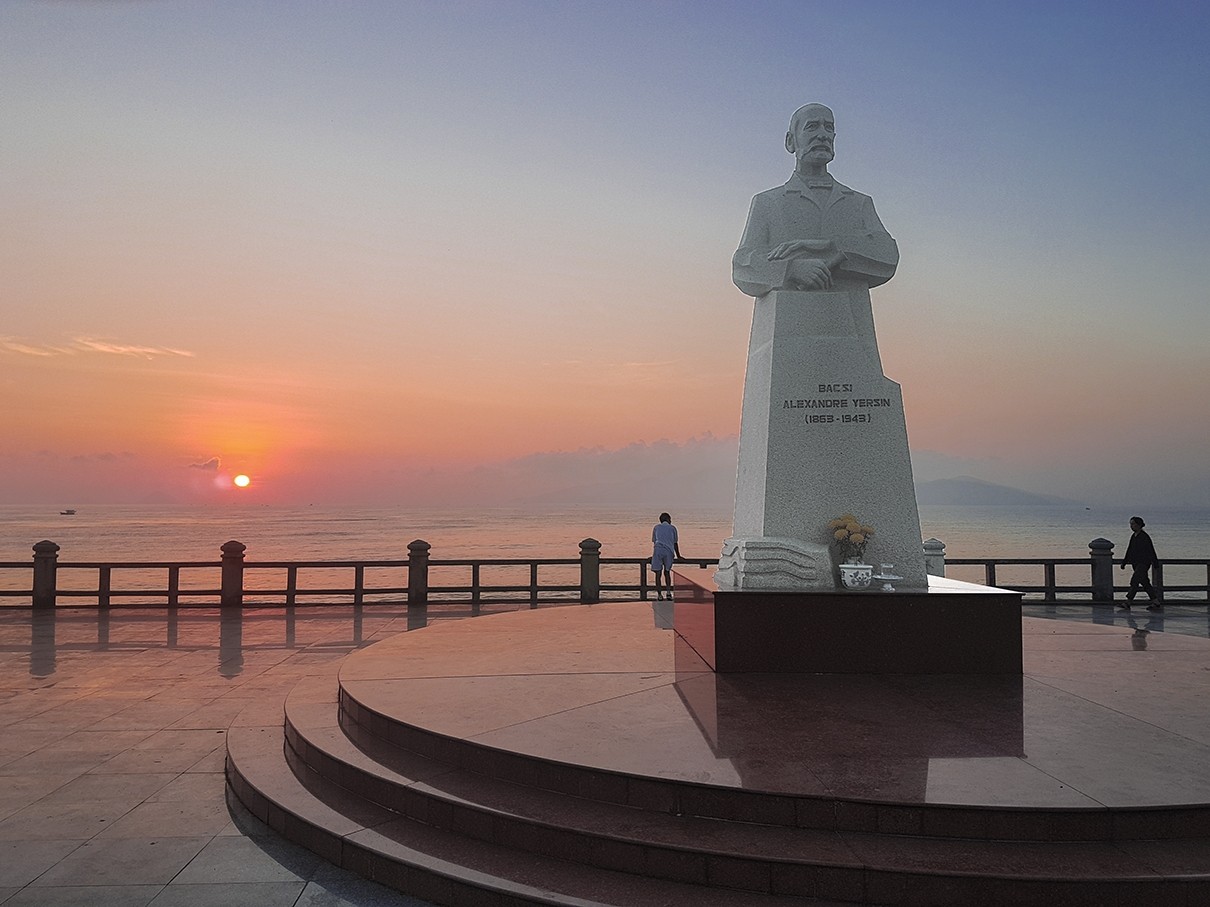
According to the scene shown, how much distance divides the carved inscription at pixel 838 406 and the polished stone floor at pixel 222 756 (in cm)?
280

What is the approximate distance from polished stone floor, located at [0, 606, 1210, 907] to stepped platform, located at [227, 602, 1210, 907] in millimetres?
47

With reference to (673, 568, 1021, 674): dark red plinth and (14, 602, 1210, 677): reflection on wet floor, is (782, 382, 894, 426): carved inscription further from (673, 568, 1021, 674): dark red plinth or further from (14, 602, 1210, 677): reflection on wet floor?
(14, 602, 1210, 677): reflection on wet floor

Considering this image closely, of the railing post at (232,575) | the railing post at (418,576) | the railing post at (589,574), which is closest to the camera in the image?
the railing post at (232,575)

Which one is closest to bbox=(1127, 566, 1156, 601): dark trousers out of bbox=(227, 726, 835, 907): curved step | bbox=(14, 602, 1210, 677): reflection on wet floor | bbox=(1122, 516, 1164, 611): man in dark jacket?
bbox=(1122, 516, 1164, 611): man in dark jacket

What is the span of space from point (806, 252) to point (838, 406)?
1.65m

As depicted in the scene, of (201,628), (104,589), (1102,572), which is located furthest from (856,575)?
(104,589)

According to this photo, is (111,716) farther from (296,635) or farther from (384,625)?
(384,625)

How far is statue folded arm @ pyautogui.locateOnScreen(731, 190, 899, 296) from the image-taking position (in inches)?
352

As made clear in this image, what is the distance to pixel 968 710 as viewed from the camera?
6332mm

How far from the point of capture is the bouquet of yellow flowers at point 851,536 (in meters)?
8.21

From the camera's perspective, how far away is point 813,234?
9.16m

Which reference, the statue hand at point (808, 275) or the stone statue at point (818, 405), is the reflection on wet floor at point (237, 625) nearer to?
the stone statue at point (818, 405)

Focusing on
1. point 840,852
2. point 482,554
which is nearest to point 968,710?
point 840,852

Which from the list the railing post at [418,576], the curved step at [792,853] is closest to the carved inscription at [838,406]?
the curved step at [792,853]
